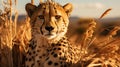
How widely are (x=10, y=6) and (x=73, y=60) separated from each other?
967 millimetres

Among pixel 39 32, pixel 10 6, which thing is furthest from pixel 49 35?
pixel 10 6

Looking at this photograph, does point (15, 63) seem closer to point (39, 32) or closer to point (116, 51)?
point (39, 32)

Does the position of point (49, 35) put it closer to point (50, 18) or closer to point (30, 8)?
point (50, 18)

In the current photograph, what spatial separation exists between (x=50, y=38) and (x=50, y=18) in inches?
7.9

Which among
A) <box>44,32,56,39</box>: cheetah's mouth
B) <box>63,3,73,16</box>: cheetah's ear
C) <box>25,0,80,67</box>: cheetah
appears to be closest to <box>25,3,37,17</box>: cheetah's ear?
<box>25,0,80,67</box>: cheetah

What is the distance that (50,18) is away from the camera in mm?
4461

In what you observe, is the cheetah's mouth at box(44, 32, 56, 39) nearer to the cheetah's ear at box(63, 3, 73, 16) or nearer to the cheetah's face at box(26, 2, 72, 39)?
the cheetah's face at box(26, 2, 72, 39)

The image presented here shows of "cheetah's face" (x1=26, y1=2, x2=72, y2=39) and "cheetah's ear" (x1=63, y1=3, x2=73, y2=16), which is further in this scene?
"cheetah's ear" (x1=63, y1=3, x2=73, y2=16)

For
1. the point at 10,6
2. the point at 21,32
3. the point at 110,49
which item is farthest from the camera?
the point at 21,32

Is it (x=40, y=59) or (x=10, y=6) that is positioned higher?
(x=10, y=6)

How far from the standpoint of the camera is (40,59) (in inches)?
183

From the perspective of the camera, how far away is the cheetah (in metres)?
4.46

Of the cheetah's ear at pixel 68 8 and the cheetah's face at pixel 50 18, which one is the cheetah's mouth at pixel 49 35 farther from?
the cheetah's ear at pixel 68 8

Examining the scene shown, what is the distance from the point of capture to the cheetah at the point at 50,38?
446cm
